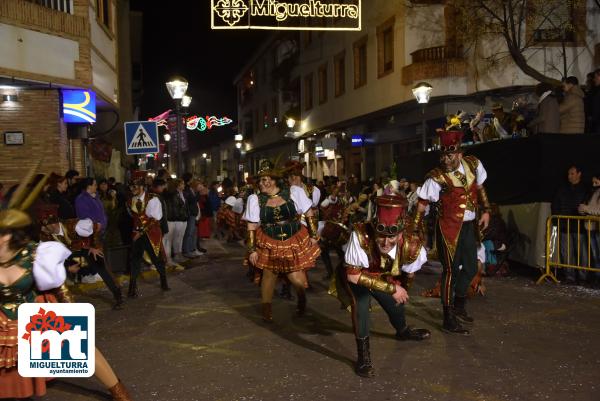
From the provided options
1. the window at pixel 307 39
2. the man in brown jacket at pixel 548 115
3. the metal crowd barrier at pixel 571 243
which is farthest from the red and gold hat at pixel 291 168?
the window at pixel 307 39

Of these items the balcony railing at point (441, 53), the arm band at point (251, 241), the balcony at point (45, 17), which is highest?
the balcony railing at point (441, 53)

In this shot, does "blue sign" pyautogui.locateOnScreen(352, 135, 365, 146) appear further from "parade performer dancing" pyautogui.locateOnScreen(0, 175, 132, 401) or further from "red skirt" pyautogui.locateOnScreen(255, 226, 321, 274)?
"parade performer dancing" pyautogui.locateOnScreen(0, 175, 132, 401)

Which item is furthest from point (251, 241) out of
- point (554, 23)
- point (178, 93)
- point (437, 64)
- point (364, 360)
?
point (554, 23)

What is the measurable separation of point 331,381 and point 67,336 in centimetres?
245

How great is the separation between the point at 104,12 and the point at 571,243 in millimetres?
14481

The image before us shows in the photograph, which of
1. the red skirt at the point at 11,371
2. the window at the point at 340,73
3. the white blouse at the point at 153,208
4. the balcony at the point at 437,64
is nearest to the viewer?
the red skirt at the point at 11,371

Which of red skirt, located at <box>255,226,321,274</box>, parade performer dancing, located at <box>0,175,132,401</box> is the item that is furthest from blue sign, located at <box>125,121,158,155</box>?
parade performer dancing, located at <box>0,175,132,401</box>

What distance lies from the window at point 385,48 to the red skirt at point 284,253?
16.6 metres

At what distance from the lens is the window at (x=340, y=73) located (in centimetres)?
2861

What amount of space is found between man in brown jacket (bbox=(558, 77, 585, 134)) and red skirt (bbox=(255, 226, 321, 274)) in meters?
6.14

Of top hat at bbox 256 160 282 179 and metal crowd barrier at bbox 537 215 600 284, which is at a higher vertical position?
top hat at bbox 256 160 282 179

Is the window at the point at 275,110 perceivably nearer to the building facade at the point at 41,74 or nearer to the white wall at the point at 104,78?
the white wall at the point at 104,78

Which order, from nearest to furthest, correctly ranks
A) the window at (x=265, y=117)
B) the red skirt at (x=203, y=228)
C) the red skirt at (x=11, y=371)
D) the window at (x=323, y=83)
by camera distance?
the red skirt at (x=11, y=371), the red skirt at (x=203, y=228), the window at (x=323, y=83), the window at (x=265, y=117)

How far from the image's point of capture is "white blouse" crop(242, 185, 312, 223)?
293 inches
